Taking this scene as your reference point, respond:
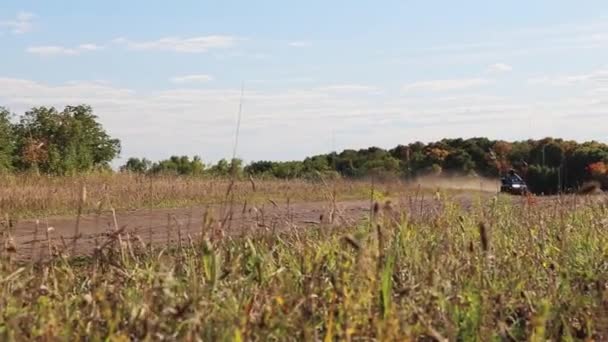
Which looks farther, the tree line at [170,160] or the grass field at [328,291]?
the tree line at [170,160]

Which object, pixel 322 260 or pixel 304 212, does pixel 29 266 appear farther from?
pixel 304 212

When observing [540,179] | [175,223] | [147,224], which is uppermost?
[540,179]

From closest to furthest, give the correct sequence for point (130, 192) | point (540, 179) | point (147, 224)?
point (147, 224) → point (540, 179) → point (130, 192)

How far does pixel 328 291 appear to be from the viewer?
4016 mm

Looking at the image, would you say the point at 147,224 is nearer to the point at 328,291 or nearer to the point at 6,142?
the point at 328,291

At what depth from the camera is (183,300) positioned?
3.55 meters

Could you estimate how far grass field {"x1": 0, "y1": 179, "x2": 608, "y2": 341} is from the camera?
3.36 metres

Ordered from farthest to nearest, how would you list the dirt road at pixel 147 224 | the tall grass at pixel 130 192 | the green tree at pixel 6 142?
1. the green tree at pixel 6 142
2. the tall grass at pixel 130 192
3. the dirt road at pixel 147 224

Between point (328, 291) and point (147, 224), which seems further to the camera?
point (147, 224)

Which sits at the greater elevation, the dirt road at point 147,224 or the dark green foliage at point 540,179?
the dark green foliage at point 540,179

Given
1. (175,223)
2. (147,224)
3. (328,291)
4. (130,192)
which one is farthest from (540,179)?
(328,291)

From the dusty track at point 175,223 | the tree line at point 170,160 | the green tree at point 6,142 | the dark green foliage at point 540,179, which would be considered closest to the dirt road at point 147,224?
the dusty track at point 175,223

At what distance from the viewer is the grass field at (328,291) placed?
3363 millimetres

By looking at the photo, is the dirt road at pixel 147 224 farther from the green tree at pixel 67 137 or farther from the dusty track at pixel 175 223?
the green tree at pixel 67 137
